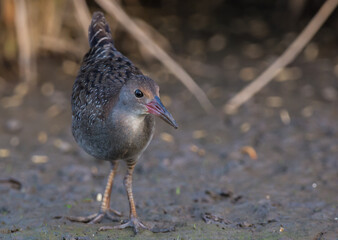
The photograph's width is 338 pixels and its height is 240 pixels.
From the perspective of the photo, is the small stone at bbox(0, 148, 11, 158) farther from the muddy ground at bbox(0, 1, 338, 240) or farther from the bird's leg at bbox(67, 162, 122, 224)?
the bird's leg at bbox(67, 162, 122, 224)

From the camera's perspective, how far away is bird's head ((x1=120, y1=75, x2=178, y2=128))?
434 cm

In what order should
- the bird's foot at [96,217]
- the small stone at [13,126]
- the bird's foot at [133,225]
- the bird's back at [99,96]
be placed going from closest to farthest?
1. the bird's back at [99,96]
2. the bird's foot at [133,225]
3. the bird's foot at [96,217]
4. the small stone at [13,126]

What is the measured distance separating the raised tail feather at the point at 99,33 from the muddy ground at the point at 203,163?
1591 mm

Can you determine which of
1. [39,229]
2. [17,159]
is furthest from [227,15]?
[39,229]

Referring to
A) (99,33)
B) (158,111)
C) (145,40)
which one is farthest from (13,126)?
(158,111)

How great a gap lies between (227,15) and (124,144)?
7724 mm

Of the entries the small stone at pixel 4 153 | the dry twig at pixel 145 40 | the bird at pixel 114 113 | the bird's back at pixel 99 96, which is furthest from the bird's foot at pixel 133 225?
the small stone at pixel 4 153

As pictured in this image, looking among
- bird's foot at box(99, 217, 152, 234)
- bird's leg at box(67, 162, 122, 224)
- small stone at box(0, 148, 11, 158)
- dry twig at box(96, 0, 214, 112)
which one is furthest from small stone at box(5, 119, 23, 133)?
bird's foot at box(99, 217, 152, 234)

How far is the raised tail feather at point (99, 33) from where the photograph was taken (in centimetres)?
556

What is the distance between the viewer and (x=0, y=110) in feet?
26.0

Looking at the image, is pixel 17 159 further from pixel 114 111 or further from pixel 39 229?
pixel 114 111

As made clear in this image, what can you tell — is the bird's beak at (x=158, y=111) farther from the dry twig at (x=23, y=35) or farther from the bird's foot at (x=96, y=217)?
the dry twig at (x=23, y=35)

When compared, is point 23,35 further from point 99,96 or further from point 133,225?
point 133,225

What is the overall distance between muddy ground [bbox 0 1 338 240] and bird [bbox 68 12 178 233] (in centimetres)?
55
